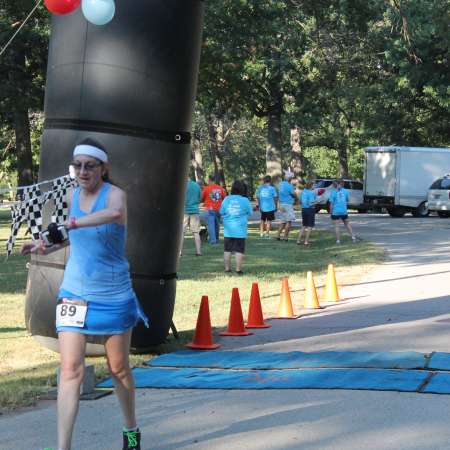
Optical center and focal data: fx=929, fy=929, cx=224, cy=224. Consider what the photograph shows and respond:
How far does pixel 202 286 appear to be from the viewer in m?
15.0

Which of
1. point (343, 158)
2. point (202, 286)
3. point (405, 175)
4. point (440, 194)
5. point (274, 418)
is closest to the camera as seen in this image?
point (274, 418)

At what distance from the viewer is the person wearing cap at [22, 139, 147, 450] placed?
5.10m

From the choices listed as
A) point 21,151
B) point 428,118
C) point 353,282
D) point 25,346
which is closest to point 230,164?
point 428,118

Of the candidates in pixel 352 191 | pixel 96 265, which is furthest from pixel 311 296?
pixel 352 191

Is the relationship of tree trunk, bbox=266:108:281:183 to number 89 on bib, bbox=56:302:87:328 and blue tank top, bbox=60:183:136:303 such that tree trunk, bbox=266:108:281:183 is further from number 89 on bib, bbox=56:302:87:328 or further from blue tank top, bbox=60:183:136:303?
number 89 on bib, bbox=56:302:87:328

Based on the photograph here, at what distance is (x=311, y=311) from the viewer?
12.5 m

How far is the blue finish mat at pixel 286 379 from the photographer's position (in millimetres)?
7340

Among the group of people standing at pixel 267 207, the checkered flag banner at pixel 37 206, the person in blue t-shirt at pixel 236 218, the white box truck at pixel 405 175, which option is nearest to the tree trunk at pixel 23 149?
the group of people standing at pixel 267 207

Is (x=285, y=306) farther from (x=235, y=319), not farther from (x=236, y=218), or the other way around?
(x=236, y=218)

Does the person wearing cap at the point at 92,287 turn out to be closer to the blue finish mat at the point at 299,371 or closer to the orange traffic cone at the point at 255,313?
the blue finish mat at the point at 299,371

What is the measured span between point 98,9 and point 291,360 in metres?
3.55

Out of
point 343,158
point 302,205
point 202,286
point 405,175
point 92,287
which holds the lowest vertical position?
point 202,286

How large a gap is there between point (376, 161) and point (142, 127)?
3517cm

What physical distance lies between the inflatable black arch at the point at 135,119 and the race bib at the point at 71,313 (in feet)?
11.3
